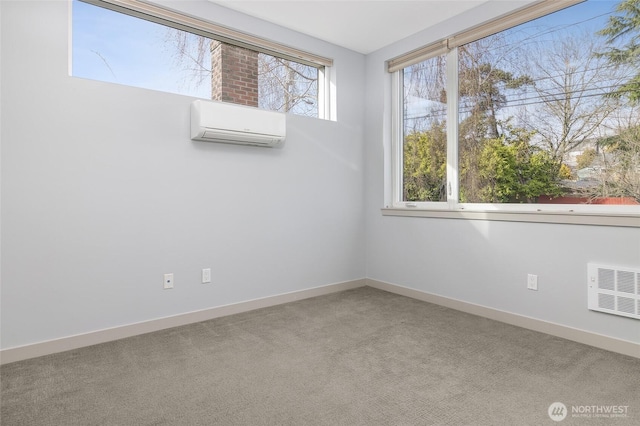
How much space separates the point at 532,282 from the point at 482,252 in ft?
1.50

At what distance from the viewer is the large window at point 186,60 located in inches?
110

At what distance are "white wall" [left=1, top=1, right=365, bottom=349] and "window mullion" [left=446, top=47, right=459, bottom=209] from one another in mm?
1218

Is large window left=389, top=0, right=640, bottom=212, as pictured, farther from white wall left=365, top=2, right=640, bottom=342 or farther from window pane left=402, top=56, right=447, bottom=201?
white wall left=365, top=2, right=640, bottom=342

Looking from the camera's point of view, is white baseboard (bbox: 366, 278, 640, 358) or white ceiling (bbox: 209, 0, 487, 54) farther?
white ceiling (bbox: 209, 0, 487, 54)

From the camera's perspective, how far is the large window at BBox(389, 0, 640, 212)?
2.61 meters

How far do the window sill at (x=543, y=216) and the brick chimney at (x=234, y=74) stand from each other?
6.30 feet

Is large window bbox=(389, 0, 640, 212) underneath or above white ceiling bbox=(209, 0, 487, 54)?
underneath

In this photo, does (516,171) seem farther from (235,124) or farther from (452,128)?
(235,124)

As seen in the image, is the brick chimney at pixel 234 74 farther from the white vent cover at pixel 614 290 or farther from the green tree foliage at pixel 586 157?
the white vent cover at pixel 614 290

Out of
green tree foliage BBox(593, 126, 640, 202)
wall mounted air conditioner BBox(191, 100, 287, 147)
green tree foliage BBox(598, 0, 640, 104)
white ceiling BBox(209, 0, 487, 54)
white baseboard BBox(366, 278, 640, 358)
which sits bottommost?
white baseboard BBox(366, 278, 640, 358)

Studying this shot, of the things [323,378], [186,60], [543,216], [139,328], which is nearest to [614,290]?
[543,216]

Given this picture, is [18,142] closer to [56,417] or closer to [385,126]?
[56,417]

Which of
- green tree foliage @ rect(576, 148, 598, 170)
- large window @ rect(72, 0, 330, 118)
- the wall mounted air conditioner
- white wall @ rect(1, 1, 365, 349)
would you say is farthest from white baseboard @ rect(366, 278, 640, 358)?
large window @ rect(72, 0, 330, 118)

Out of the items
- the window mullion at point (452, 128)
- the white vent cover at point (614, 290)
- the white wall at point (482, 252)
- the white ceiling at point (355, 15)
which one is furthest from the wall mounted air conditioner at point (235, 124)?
the white vent cover at point (614, 290)
